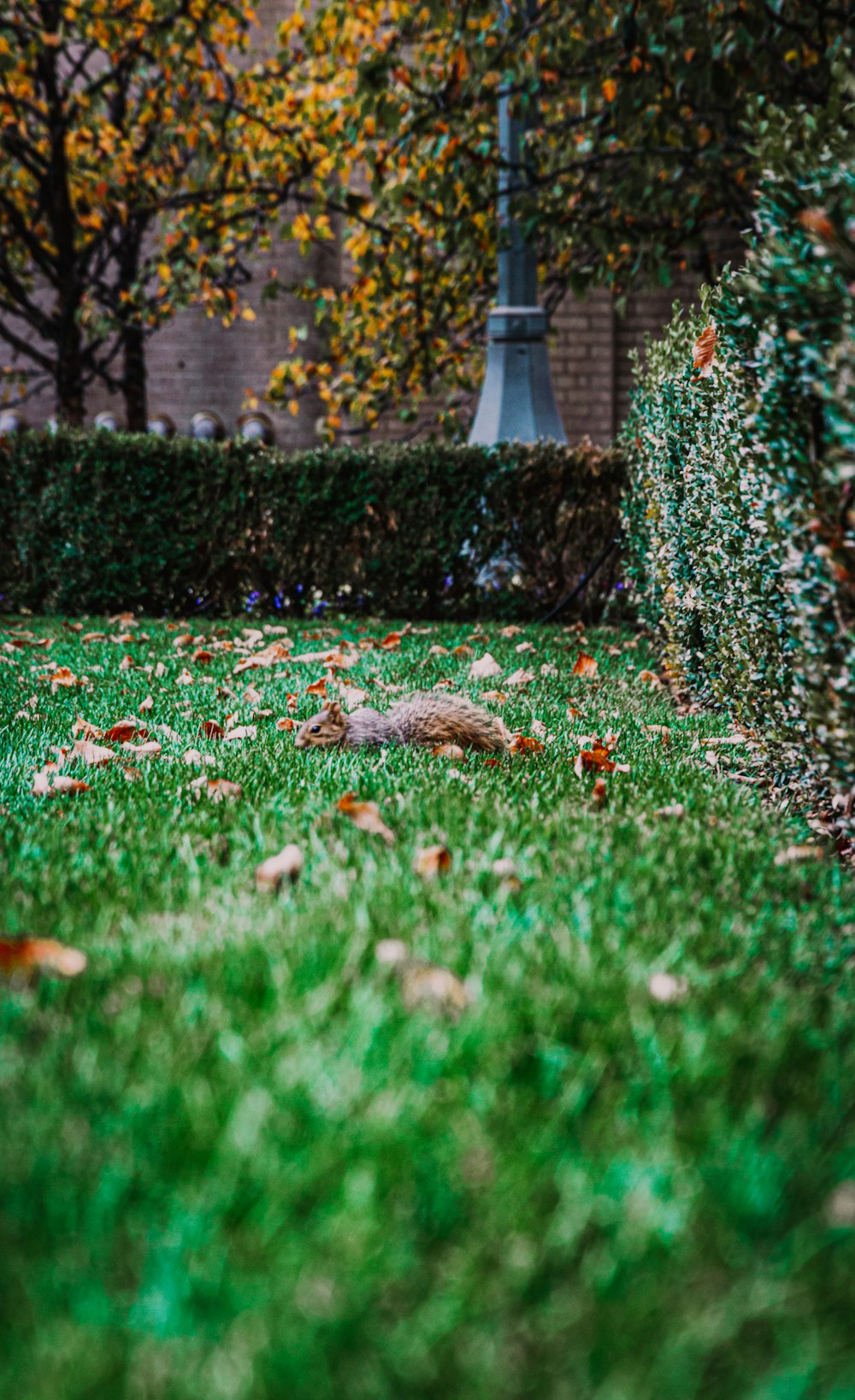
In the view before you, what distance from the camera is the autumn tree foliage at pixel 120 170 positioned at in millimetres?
10891

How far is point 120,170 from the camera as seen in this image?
41.1 ft

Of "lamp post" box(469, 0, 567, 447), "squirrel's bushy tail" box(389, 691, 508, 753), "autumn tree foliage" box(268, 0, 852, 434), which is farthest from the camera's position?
"lamp post" box(469, 0, 567, 447)

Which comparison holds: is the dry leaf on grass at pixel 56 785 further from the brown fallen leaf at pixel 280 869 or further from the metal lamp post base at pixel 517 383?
the metal lamp post base at pixel 517 383

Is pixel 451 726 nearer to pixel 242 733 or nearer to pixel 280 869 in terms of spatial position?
pixel 242 733

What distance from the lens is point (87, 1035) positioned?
56.7 inches

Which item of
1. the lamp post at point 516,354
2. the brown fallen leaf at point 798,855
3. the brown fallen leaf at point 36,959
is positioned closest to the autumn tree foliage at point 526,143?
the lamp post at point 516,354

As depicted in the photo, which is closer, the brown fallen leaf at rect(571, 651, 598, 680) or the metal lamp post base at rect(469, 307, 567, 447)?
the brown fallen leaf at rect(571, 651, 598, 680)

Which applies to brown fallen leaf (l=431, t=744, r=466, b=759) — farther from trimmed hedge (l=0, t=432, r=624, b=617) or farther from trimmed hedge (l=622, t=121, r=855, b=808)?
trimmed hedge (l=0, t=432, r=624, b=617)

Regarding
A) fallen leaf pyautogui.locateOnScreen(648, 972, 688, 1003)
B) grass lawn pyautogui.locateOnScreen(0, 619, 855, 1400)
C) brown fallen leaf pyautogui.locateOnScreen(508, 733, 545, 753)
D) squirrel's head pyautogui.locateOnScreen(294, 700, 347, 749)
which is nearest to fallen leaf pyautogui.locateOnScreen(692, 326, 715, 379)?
brown fallen leaf pyautogui.locateOnScreen(508, 733, 545, 753)

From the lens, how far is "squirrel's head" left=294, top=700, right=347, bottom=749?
3.53 m

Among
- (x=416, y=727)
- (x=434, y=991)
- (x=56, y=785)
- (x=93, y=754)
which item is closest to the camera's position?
(x=434, y=991)

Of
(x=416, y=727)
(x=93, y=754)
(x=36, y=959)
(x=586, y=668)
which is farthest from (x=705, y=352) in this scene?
(x=36, y=959)

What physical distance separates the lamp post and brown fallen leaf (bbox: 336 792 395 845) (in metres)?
6.63

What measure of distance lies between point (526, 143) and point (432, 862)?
Answer: 883 centimetres
